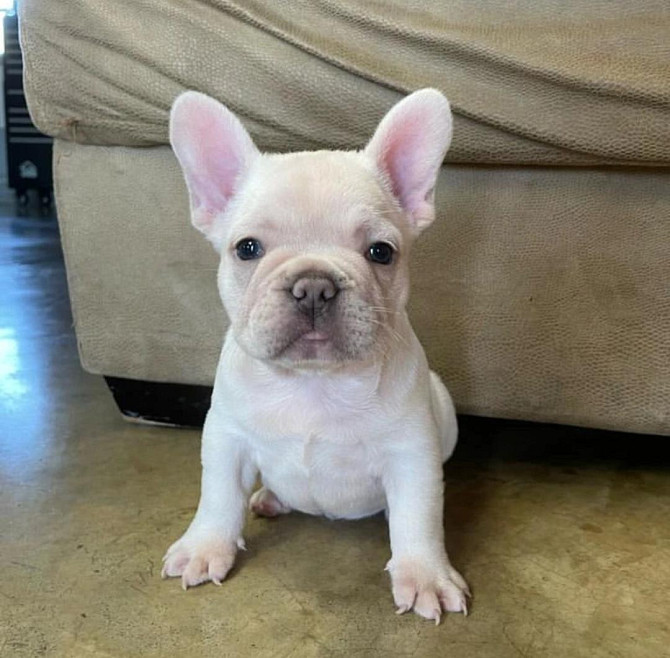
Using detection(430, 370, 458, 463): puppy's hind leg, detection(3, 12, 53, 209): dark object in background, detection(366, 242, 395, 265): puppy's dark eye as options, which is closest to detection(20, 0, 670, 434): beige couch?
detection(430, 370, 458, 463): puppy's hind leg

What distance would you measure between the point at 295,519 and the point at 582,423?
507 millimetres

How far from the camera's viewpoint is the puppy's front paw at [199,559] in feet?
3.65

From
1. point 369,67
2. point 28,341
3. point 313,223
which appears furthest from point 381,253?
point 28,341

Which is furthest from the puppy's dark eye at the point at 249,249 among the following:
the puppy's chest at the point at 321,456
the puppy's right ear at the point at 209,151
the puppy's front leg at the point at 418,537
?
the puppy's front leg at the point at 418,537

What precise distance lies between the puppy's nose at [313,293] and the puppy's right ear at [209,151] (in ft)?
0.82

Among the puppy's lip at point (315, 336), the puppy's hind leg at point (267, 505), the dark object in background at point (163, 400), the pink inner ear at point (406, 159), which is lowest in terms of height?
the dark object in background at point (163, 400)

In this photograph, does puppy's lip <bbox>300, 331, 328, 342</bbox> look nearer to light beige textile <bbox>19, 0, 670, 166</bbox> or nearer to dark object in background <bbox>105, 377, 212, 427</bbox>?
light beige textile <bbox>19, 0, 670, 166</bbox>

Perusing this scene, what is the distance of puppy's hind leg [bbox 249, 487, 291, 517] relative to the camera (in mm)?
1334

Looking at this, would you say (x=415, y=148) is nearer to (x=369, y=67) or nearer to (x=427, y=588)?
(x=369, y=67)

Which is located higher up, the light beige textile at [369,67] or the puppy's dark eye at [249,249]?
the light beige textile at [369,67]

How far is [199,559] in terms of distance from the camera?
1.13 m

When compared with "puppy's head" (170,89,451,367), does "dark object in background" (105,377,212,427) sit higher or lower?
lower

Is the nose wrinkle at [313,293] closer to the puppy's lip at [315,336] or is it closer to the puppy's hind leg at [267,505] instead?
the puppy's lip at [315,336]

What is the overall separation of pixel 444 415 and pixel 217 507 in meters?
0.37
